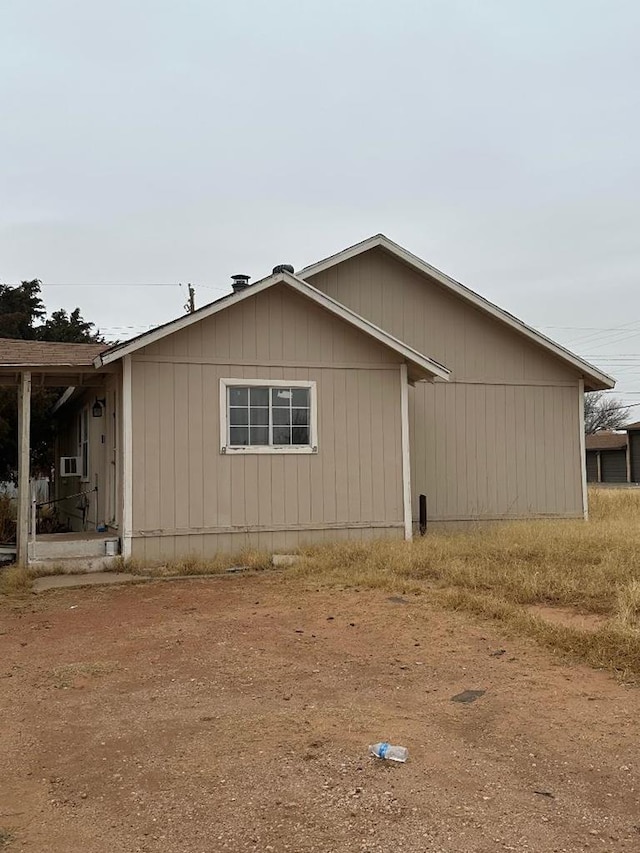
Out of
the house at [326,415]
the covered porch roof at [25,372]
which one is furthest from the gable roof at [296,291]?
the covered porch roof at [25,372]

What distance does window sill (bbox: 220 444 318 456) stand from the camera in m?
11.3

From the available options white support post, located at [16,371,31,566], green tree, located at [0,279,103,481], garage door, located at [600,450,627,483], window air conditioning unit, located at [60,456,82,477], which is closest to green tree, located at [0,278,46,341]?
green tree, located at [0,279,103,481]

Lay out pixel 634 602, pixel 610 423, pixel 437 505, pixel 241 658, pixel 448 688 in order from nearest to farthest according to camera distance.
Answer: pixel 448 688 → pixel 241 658 → pixel 634 602 → pixel 437 505 → pixel 610 423

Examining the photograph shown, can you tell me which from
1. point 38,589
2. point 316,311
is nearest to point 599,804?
point 38,589

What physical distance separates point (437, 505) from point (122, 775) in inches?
408

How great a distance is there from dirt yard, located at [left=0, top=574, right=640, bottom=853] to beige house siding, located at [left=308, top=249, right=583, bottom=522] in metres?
6.59

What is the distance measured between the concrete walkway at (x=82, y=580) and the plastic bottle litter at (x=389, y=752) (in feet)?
20.4

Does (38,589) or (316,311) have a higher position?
(316,311)

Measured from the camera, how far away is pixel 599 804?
144 inches

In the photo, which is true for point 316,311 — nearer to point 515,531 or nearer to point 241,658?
point 515,531

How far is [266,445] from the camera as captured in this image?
11469mm

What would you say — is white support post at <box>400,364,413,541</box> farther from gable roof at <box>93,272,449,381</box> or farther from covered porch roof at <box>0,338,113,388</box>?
covered porch roof at <box>0,338,113,388</box>

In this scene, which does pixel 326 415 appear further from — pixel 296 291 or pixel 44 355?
pixel 44 355

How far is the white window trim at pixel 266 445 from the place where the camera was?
11.3 m
